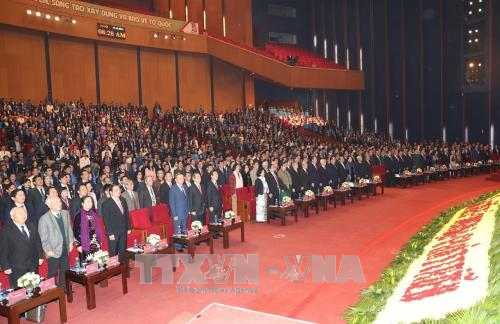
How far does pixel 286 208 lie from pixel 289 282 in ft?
13.1

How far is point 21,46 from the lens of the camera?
63.8 feet

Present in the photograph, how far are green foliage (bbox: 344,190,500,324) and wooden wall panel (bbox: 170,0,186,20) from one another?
844 inches

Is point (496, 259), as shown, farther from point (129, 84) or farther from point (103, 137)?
point (129, 84)

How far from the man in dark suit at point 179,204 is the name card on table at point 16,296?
11.7ft

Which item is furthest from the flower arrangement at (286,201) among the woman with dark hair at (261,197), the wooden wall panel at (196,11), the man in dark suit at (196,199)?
the wooden wall panel at (196,11)

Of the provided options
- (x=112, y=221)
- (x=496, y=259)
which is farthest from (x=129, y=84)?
(x=496, y=259)

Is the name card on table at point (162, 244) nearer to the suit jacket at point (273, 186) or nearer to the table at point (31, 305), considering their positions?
the table at point (31, 305)

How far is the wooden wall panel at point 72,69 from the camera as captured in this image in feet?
68.3

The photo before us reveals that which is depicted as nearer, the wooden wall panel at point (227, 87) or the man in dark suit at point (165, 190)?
the man in dark suit at point (165, 190)

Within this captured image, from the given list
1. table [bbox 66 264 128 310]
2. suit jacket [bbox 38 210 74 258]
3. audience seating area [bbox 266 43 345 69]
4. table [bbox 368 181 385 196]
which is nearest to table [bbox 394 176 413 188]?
table [bbox 368 181 385 196]

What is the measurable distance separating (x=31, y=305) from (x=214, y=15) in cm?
2551

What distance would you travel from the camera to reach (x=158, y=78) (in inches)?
997

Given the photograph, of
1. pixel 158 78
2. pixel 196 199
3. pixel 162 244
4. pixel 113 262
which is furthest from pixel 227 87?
pixel 113 262

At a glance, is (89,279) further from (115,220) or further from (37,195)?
(37,195)
